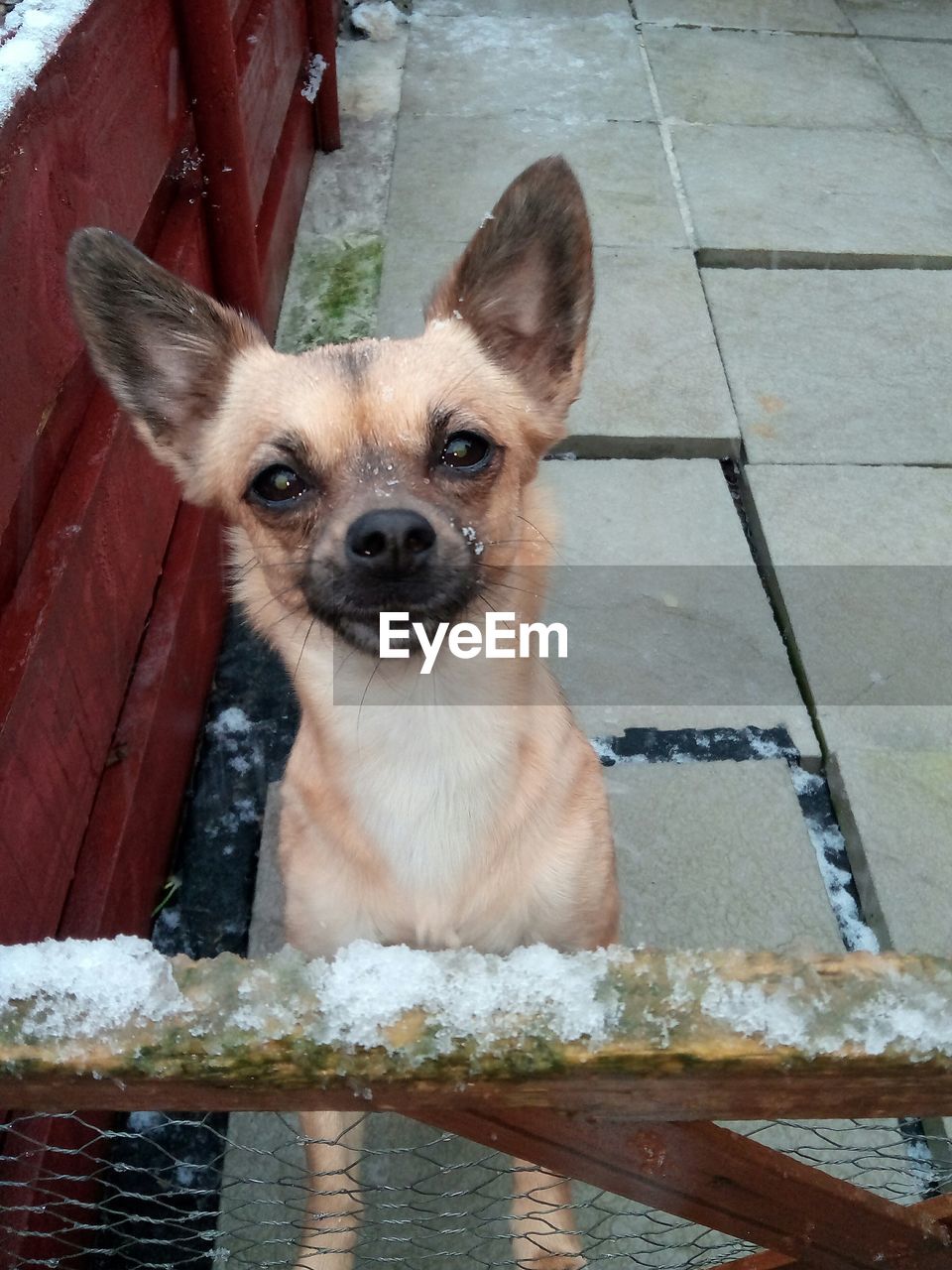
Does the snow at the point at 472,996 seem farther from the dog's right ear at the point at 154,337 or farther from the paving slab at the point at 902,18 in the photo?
the paving slab at the point at 902,18

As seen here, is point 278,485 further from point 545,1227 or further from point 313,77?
point 313,77

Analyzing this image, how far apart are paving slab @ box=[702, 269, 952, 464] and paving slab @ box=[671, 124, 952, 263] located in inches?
7.4

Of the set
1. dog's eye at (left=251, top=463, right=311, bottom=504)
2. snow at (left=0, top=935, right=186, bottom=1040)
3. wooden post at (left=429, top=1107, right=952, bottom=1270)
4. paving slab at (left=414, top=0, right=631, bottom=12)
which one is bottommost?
wooden post at (left=429, top=1107, right=952, bottom=1270)

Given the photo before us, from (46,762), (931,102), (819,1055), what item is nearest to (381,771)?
(46,762)

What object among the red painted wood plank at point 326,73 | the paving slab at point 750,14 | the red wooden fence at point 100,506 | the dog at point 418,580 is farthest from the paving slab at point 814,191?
the dog at point 418,580

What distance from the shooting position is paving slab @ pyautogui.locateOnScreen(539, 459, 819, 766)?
271cm

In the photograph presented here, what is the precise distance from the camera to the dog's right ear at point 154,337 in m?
1.58

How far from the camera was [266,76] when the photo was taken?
3693 millimetres

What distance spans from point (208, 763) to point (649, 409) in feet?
6.43

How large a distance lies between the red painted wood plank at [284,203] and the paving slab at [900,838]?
8.46 feet

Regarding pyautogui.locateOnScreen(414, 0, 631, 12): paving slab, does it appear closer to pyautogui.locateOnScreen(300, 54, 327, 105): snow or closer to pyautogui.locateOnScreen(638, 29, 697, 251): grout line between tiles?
pyautogui.locateOnScreen(638, 29, 697, 251): grout line between tiles

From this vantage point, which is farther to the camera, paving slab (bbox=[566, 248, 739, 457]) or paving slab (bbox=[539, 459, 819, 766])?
paving slab (bbox=[566, 248, 739, 457])

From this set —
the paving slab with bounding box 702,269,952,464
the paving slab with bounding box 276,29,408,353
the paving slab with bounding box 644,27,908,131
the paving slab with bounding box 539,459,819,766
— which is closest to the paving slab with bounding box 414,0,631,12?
the paving slab with bounding box 644,27,908,131

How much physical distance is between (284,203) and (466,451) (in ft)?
9.68
